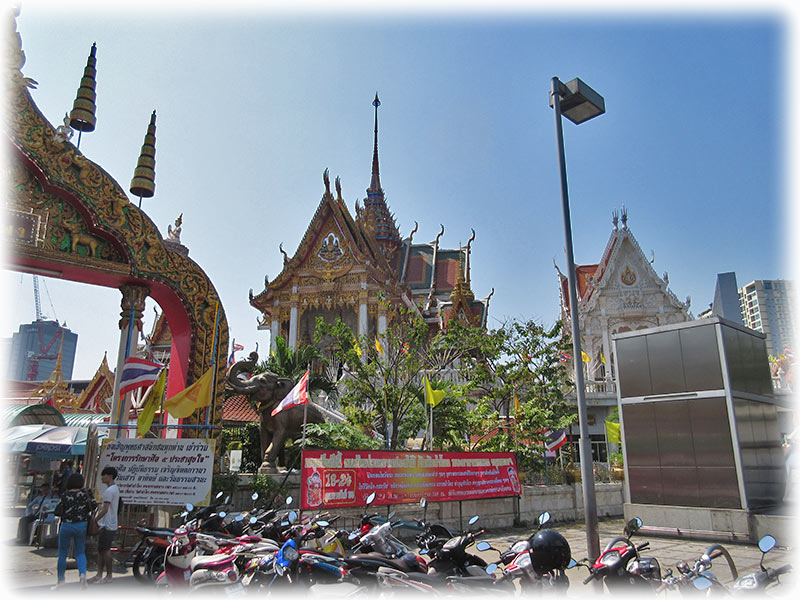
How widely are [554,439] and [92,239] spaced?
14.0 metres

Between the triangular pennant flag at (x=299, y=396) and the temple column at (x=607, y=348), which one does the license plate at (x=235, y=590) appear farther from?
the temple column at (x=607, y=348)

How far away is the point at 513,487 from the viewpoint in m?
14.6

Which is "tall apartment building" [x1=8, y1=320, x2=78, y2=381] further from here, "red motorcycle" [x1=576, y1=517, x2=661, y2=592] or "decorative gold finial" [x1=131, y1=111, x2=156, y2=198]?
"red motorcycle" [x1=576, y1=517, x2=661, y2=592]

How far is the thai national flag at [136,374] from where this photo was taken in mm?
10478

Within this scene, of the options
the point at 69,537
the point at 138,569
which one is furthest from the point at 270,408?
the point at 69,537

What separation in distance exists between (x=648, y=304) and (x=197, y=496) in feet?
121

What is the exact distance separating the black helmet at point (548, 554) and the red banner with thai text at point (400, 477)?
19.1 ft

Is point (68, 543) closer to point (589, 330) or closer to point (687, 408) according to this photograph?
point (687, 408)

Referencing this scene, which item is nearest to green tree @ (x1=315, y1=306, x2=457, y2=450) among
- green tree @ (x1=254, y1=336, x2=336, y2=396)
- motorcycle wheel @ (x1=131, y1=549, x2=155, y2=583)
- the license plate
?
green tree @ (x1=254, y1=336, x2=336, y2=396)

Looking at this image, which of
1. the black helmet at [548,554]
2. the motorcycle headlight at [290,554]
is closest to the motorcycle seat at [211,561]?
the motorcycle headlight at [290,554]

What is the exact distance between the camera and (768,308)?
11462cm

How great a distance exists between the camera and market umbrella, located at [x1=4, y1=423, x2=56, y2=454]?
1212cm

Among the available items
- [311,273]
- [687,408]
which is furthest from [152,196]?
[311,273]

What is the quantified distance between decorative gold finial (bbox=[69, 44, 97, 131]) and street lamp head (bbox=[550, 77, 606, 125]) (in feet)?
28.8
